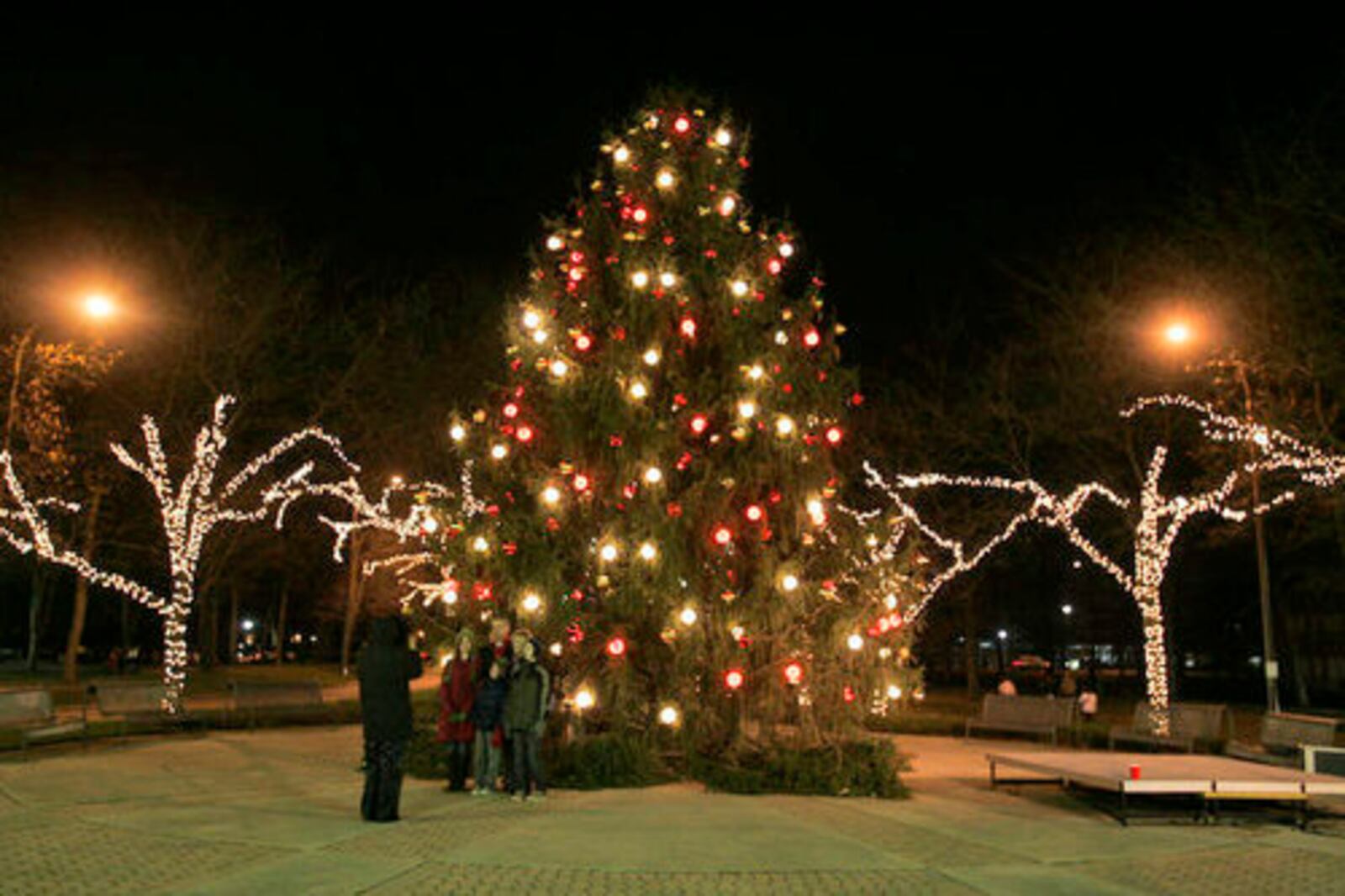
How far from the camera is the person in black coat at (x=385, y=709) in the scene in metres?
10.8

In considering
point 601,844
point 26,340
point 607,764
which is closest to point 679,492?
point 607,764

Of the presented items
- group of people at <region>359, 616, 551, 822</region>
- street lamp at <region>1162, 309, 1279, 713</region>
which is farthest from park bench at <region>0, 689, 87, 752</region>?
street lamp at <region>1162, 309, 1279, 713</region>

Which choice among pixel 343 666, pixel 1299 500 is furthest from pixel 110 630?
pixel 1299 500

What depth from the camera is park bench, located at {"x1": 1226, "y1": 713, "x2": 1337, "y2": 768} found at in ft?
47.0

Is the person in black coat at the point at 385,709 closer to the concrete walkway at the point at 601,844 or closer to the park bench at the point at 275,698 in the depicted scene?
the concrete walkway at the point at 601,844

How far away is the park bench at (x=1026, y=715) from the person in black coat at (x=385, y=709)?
1252 centimetres

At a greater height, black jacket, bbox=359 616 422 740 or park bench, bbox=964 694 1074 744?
black jacket, bbox=359 616 422 740

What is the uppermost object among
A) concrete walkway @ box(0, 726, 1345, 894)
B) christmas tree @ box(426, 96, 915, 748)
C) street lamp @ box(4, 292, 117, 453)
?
street lamp @ box(4, 292, 117, 453)

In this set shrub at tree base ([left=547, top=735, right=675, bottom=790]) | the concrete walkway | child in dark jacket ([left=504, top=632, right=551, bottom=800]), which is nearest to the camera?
the concrete walkway

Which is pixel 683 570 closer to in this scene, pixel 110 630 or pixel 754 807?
pixel 754 807

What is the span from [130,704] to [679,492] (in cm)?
1071

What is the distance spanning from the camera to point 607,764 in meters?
13.6

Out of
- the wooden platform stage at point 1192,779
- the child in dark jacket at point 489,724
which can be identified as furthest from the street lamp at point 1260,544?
the child in dark jacket at point 489,724

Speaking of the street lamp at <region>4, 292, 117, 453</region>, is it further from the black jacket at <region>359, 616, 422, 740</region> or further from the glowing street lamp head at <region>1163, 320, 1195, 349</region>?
the glowing street lamp head at <region>1163, 320, 1195, 349</region>
